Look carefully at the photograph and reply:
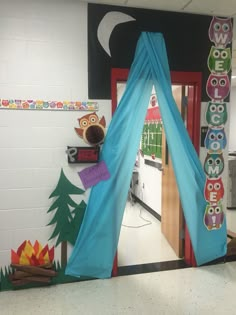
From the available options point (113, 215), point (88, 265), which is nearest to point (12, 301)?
point (88, 265)

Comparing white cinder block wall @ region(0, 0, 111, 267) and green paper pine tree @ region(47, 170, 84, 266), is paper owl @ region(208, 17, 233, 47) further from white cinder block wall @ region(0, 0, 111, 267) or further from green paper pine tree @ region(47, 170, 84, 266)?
green paper pine tree @ region(47, 170, 84, 266)

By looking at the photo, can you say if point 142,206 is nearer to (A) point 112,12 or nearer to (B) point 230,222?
(B) point 230,222

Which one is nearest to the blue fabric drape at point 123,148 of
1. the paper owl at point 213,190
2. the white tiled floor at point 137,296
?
the white tiled floor at point 137,296

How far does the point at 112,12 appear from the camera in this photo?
2414 millimetres

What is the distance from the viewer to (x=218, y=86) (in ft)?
8.88

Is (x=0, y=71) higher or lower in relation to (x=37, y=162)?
higher

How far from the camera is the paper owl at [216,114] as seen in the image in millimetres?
2709

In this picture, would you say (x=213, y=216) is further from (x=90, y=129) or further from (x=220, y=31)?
(x=220, y=31)

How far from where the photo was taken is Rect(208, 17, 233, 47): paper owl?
8.61 ft

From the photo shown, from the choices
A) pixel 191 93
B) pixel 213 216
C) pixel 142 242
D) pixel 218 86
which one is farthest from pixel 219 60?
pixel 142 242

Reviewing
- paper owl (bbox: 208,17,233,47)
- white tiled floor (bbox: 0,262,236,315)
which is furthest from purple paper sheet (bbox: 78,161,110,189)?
paper owl (bbox: 208,17,233,47)

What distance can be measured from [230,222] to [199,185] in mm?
1927

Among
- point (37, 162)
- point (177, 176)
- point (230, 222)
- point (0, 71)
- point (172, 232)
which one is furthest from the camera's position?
point (230, 222)

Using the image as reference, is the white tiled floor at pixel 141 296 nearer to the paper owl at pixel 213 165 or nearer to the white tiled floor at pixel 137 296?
the white tiled floor at pixel 137 296
